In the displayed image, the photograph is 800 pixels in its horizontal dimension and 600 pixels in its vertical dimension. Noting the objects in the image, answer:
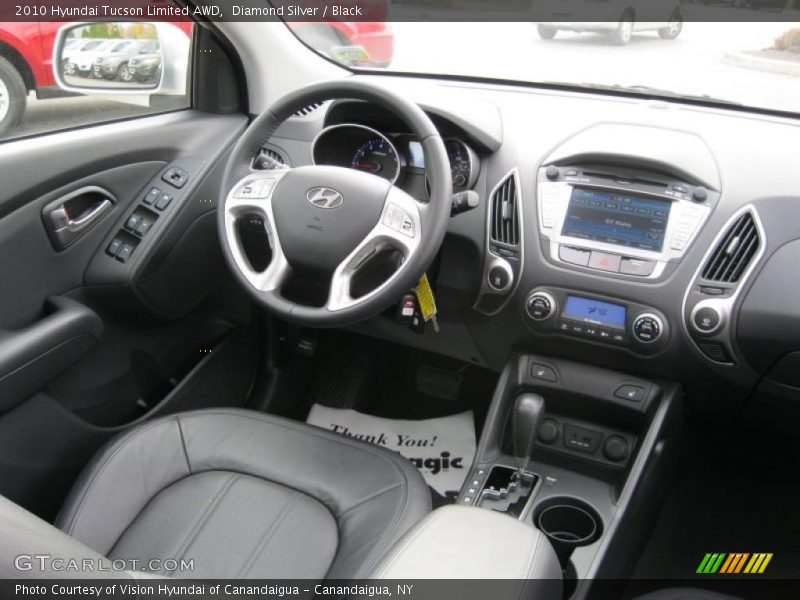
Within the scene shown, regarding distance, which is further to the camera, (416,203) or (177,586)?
(416,203)

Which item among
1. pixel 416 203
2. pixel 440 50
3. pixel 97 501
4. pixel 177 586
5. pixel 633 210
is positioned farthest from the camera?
pixel 440 50

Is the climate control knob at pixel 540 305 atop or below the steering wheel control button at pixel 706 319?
below

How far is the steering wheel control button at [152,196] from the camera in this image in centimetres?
182

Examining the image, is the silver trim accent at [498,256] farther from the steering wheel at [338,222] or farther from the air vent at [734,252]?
the air vent at [734,252]

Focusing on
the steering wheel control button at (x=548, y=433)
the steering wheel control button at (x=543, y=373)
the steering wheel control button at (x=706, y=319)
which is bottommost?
the steering wheel control button at (x=548, y=433)

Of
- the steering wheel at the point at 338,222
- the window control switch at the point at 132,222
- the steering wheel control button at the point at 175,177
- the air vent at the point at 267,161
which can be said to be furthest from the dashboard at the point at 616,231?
the window control switch at the point at 132,222

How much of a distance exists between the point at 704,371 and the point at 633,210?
382 millimetres

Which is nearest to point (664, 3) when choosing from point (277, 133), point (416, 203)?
point (416, 203)

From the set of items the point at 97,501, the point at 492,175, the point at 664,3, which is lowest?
the point at 97,501

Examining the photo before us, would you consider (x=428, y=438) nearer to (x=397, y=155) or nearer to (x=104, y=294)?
(x=397, y=155)

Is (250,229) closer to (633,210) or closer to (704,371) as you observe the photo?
(633,210)

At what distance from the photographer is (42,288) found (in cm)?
163

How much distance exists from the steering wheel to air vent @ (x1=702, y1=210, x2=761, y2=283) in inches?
22.2

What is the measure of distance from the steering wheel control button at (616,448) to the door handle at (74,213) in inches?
50.5
